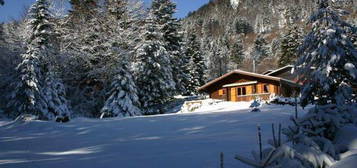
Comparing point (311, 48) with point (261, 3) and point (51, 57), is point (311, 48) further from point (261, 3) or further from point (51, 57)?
point (261, 3)

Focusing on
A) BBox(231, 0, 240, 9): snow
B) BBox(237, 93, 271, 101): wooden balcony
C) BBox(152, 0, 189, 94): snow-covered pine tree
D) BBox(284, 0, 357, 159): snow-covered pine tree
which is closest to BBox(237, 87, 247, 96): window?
BBox(237, 93, 271, 101): wooden balcony

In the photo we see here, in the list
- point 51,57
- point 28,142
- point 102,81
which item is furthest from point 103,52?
point 28,142

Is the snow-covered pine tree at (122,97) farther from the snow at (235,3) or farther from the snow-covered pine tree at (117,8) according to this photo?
the snow at (235,3)

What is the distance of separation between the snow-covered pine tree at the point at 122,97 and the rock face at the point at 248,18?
95.9 m

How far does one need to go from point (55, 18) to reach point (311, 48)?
24.5m

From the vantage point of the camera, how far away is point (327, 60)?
13.1 meters

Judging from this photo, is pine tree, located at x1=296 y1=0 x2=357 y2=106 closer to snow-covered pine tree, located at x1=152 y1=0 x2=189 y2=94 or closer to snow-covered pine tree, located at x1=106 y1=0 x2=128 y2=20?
snow-covered pine tree, located at x1=106 y1=0 x2=128 y2=20

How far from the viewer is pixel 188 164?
22.8 feet

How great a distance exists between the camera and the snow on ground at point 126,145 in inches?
287

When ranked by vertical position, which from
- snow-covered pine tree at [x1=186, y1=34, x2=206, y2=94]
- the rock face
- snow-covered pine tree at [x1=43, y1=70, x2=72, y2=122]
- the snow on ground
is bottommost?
the snow on ground

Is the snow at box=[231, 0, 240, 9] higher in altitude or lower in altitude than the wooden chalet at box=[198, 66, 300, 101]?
higher

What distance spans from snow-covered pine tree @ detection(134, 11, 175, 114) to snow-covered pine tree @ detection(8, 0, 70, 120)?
7671 mm

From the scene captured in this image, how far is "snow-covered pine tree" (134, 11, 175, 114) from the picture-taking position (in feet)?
104

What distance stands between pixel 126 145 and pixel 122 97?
61.5 feet
